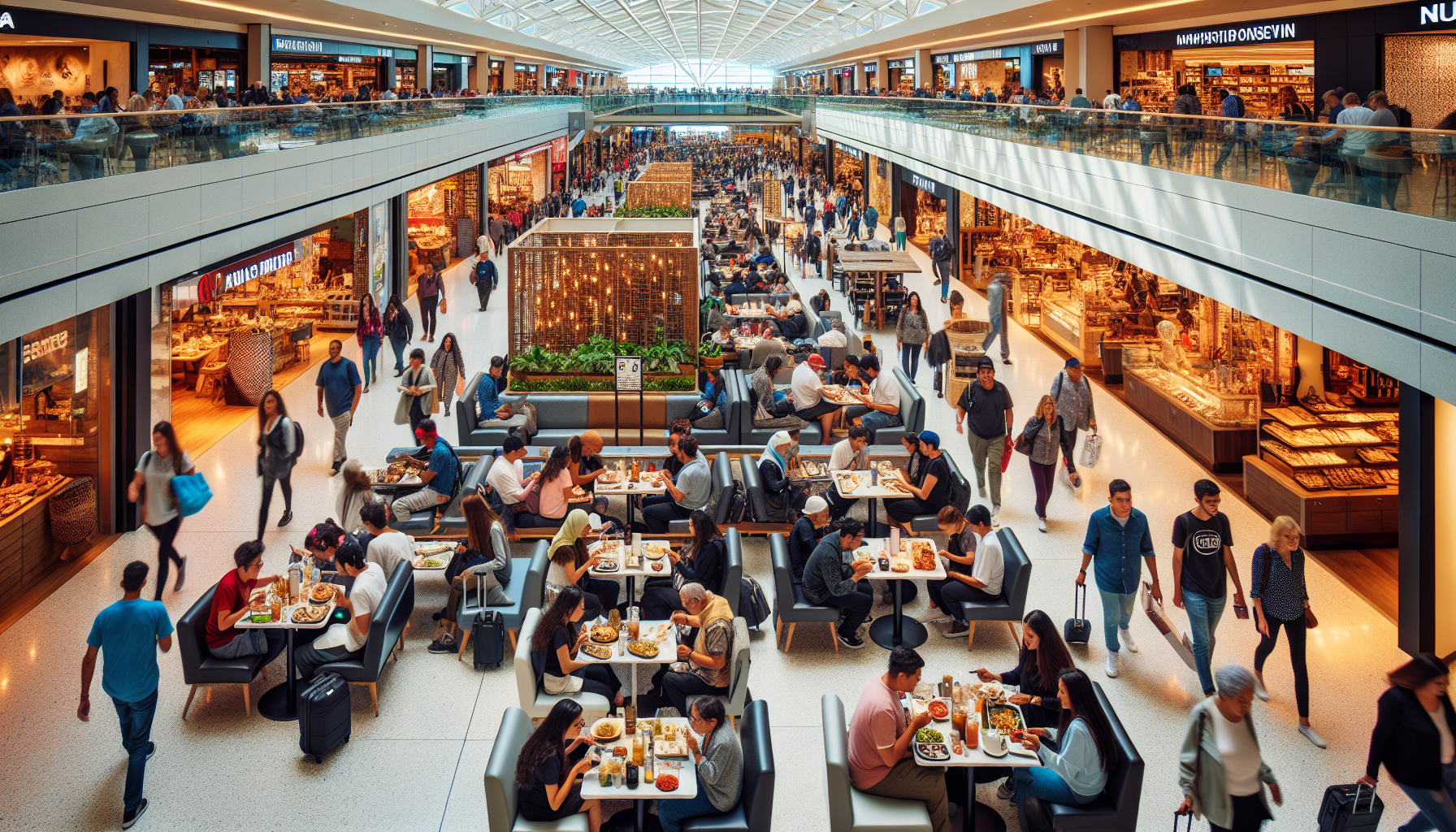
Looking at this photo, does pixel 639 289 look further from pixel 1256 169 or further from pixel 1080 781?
pixel 1080 781

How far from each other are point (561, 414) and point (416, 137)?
11.7 meters

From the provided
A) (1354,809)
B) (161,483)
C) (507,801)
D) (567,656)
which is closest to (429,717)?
(567,656)

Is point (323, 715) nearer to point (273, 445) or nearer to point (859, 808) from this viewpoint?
point (859, 808)

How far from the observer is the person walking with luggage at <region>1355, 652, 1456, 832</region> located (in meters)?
4.94

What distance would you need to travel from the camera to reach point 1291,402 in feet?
36.0

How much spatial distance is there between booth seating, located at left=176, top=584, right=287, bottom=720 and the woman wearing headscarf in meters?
4.70

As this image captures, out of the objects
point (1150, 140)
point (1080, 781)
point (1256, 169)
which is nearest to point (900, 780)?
point (1080, 781)

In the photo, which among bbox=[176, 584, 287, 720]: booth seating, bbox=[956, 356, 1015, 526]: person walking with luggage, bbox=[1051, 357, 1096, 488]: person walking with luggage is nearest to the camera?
bbox=[176, 584, 287, 720]: booth seating

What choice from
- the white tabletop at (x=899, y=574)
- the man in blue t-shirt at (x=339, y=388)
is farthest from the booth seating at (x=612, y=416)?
the white tabletop at (x=899, y=574)

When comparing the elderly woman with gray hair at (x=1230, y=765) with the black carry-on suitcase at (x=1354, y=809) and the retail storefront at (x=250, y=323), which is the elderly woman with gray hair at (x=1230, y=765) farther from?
the retail storefront at (x=250, y=323)

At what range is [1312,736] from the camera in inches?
261

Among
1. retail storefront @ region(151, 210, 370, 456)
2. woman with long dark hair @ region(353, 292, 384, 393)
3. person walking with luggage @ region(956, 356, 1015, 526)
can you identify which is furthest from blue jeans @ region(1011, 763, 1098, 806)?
woman with long dark hair @ region(353, 292, 384, 393)

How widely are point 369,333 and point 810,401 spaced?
7383mm

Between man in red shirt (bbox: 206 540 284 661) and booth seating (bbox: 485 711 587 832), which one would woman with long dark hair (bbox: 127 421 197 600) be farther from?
booth seating (bbox: 485 711 587 832)
